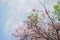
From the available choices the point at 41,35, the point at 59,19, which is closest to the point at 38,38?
the point at 41,35

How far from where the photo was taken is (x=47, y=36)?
22422 millimetres

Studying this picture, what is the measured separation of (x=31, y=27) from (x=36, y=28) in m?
0.45

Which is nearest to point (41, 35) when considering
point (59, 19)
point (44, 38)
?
point (44, 38)

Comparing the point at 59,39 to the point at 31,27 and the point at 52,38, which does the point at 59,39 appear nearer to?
the point at 52,38

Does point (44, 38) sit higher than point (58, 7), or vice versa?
point (58, 7)

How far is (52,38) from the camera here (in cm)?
2211

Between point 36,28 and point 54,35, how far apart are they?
4.89ft

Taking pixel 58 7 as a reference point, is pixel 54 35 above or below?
below

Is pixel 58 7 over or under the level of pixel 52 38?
over

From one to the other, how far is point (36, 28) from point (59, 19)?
1.90m

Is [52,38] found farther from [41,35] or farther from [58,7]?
[58,7]

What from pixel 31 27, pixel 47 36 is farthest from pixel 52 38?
pixel 31 27

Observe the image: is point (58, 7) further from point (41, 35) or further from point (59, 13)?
point (41, 35)

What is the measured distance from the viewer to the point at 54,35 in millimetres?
22594
